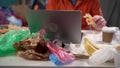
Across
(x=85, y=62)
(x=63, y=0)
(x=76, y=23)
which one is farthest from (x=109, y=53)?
(x=63, y=0)

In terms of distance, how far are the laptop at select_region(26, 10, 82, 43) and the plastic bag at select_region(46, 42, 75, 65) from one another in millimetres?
208

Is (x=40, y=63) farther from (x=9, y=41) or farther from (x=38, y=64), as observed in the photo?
A: (x=9, y=41)

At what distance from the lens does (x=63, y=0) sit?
241cm

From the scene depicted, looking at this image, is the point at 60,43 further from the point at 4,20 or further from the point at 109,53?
the point at 4,20

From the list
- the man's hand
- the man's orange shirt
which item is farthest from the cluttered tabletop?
the man's orange shirt

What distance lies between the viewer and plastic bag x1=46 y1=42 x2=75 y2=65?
1.13 m

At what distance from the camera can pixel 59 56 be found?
45.9 inches

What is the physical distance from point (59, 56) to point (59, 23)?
12.7 inches

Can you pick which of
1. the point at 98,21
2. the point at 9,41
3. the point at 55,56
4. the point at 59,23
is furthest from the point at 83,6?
the point at 55,56

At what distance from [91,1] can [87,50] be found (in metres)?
1.29

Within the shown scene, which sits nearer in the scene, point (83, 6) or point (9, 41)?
point (9, 41)

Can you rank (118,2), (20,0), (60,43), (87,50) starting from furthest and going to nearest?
(20,0) → (118,2) → (60,43) → (87,50)

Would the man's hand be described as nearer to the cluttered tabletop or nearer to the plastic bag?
the cluttered tabletop

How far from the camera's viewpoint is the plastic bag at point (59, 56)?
3.72 feet
